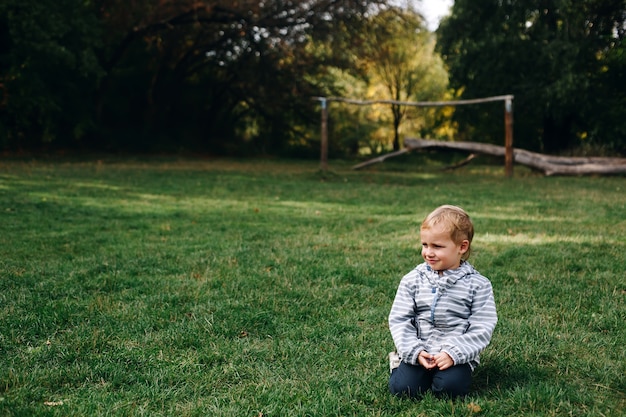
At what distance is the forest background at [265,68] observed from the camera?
23.3 m

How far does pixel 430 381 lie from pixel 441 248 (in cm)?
71

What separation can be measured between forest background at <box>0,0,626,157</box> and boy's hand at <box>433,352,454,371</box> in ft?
66.3

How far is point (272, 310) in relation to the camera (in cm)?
466

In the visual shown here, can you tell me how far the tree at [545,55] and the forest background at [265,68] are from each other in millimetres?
59

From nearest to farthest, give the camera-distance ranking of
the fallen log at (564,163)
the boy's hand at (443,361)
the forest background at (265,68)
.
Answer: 1. the boy's hand at (443,361)
2. the fallen log at (564,163)
3. the forest background at (265,68)

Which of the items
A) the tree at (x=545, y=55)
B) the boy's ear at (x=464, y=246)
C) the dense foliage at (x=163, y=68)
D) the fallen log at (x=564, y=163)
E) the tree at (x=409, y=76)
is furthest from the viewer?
the tree at (x=409, y=76)

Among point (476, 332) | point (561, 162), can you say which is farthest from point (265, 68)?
point (476, 332)

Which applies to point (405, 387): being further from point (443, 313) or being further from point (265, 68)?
point (265, 68)

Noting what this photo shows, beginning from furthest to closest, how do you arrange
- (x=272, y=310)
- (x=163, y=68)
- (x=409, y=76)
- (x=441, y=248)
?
(x=409, y=76)
(x=163, y=68)
(x=272, y=310)
(x=441, y=248)

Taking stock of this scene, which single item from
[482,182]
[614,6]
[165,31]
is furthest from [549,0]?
[165,31]

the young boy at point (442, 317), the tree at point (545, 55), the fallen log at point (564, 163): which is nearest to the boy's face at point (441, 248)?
the young boy at point (442, 317)

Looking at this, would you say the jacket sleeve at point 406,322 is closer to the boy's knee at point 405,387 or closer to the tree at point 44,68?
the boy's knee at point 405,387

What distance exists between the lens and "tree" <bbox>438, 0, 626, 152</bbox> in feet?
77.7

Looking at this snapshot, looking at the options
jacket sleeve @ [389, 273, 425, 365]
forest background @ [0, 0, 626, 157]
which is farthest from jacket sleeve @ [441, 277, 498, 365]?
forest background @ [0, 0, 626, 157]
